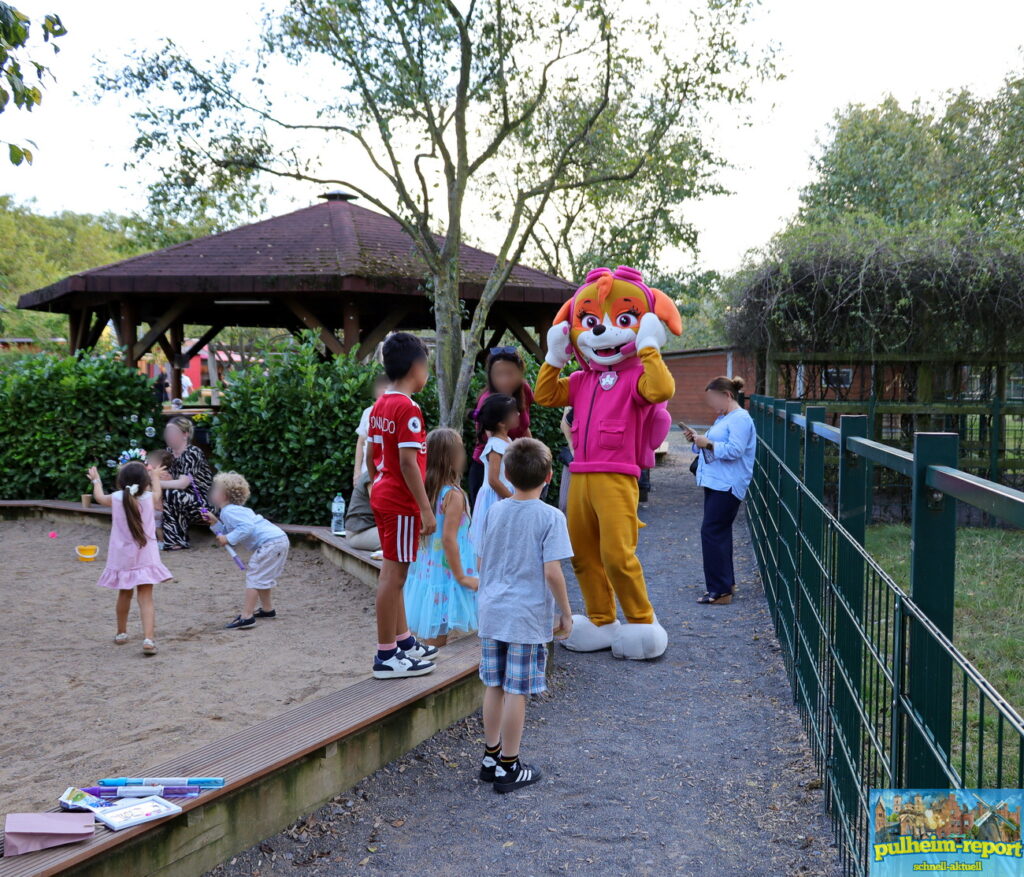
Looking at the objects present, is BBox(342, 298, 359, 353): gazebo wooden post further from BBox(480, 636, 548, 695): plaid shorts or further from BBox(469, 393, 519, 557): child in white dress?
BBox(480, 636, 548, 695): plaid shorts

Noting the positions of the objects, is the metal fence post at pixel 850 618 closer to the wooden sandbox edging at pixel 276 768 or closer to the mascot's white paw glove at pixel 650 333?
the wooden sandbox edging at pixel 276 768

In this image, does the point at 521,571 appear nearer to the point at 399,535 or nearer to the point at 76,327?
the point at 399,535

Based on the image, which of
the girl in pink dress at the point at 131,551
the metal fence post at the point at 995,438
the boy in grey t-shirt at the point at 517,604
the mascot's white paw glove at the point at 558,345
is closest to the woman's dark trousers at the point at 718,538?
the mascot's white paw glove at the point at 558,345

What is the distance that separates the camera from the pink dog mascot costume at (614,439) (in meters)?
5.57

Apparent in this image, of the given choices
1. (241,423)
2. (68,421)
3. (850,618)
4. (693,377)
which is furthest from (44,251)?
(850,618)

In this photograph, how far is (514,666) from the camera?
3.87 m

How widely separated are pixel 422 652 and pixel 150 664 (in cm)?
180

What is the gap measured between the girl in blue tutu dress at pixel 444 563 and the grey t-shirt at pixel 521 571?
0.94m

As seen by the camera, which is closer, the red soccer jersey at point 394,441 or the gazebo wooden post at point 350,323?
the red soccer jersey at point 394,441

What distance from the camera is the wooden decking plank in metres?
2.65

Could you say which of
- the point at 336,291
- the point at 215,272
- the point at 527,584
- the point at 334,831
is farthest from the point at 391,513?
the point at 215,272

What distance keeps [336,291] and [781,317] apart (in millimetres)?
5790

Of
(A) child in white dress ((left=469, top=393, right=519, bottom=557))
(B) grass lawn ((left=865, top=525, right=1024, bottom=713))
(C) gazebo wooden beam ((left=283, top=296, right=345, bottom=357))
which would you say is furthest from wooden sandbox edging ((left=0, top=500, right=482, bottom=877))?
(C) gazebo wooden beam ((left=283, top=296, right=345, bottom=357))

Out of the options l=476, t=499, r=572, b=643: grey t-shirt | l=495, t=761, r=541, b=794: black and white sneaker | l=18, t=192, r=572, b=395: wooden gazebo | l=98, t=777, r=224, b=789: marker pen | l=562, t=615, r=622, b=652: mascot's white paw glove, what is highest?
l=18, t=192, r=572, b=395: wooden gazebo
